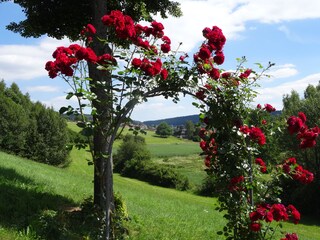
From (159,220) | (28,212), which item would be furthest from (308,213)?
(28,212)

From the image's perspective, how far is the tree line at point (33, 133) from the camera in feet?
156

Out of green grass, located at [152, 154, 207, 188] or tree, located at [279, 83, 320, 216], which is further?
green grass, located at [152, 154, 207, 188]

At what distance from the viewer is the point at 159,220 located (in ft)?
31.7

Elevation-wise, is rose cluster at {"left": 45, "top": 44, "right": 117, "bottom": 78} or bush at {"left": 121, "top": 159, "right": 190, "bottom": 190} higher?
rose cluster at {"left": 45, "top": 44, "right": 117, "bottom": 78}

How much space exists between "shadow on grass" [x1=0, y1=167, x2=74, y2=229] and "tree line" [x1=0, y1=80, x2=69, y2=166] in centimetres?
4005

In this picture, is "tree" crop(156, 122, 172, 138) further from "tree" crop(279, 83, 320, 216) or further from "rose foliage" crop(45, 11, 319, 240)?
"rose foliage" crop(45, 11, 319, 240)

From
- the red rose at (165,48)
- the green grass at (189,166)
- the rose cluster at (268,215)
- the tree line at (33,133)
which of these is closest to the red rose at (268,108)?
the rose cluster at (268,215)

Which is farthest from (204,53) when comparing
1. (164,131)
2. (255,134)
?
(164,131)

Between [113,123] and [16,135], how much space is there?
47139 mm

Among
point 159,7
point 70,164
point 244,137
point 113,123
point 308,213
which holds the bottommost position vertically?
point 308,213

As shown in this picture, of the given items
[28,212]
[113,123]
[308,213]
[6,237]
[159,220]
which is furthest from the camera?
[308,213]

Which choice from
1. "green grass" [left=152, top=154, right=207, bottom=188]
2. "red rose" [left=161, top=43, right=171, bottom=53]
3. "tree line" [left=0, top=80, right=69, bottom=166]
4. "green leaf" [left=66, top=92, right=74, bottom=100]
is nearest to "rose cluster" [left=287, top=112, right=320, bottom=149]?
"red rose" [left=161, top=43, right=171, bottom=53]

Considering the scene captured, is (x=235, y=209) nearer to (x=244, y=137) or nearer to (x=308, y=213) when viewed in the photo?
(x=244, y=137)

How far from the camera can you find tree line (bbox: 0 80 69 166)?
47.5 metres
